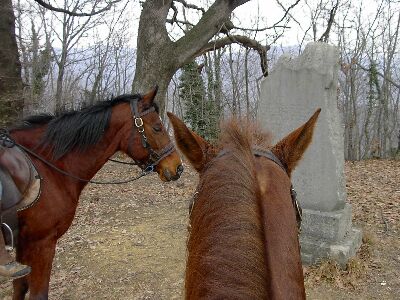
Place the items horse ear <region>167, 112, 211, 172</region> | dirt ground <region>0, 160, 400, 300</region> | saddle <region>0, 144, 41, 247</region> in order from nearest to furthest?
horse ear <region>167, 112, 211, 172</region> → saddle <region>0, 144, 41, 247</region> → dirt ground <region>0, 160, 400, 300</region>

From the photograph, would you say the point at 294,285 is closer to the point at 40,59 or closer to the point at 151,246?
the point at 151,246

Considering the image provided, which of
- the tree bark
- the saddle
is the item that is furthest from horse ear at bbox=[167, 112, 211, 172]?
the tree bark

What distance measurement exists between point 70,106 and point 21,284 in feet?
5.90

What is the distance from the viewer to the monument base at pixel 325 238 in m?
4.68

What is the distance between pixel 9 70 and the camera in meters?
7.93

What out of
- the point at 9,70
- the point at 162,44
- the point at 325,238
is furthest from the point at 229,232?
the point at 162,44

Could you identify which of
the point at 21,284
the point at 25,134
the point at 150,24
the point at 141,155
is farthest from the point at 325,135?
the point at 150,24

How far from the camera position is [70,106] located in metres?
3.95

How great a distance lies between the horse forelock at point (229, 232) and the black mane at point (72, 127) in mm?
2598

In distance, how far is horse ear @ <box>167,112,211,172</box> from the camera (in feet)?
4.48

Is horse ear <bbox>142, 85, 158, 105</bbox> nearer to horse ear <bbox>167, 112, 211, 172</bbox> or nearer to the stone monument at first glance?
the stone monument

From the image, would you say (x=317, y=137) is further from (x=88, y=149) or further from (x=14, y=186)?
(x=14, y=186)

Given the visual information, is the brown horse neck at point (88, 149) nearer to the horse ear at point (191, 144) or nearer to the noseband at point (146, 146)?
the noseband at point (146, 146)

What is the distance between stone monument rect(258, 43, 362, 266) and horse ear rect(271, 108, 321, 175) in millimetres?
3445
